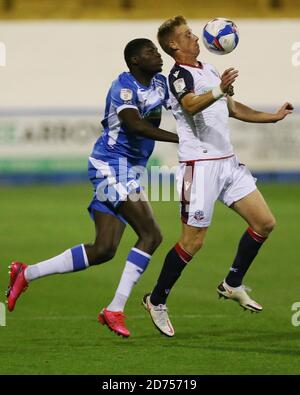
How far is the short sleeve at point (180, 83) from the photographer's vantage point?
8.09 meters

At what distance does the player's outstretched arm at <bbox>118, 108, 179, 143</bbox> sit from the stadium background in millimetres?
1554

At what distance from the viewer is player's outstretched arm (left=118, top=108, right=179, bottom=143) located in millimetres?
8133

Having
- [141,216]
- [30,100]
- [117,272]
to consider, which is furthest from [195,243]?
[30,100]

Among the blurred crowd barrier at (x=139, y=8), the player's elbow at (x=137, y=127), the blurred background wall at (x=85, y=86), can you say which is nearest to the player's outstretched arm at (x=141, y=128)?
the player's elbow at (x=137, y=127)

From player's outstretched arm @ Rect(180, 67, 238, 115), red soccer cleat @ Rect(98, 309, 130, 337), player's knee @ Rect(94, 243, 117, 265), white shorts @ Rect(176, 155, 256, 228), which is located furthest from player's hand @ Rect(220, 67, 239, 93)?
red soccer cleat @ Rect(98, 309, 130, 337)

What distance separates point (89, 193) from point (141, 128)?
41.8ft

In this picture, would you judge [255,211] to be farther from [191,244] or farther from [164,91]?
[164,91]

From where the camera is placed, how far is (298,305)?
9734 millimetres

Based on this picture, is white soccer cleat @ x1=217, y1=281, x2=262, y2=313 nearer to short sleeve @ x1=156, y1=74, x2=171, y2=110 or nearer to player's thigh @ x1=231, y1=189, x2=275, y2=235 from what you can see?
player's thigh @ x1=231, y1=189, x2=275, y2=235

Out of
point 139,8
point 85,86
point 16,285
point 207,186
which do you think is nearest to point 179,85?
point 207,186

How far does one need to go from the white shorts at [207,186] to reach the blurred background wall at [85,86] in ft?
42.7

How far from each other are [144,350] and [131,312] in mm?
1974

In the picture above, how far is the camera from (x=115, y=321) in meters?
8.07
